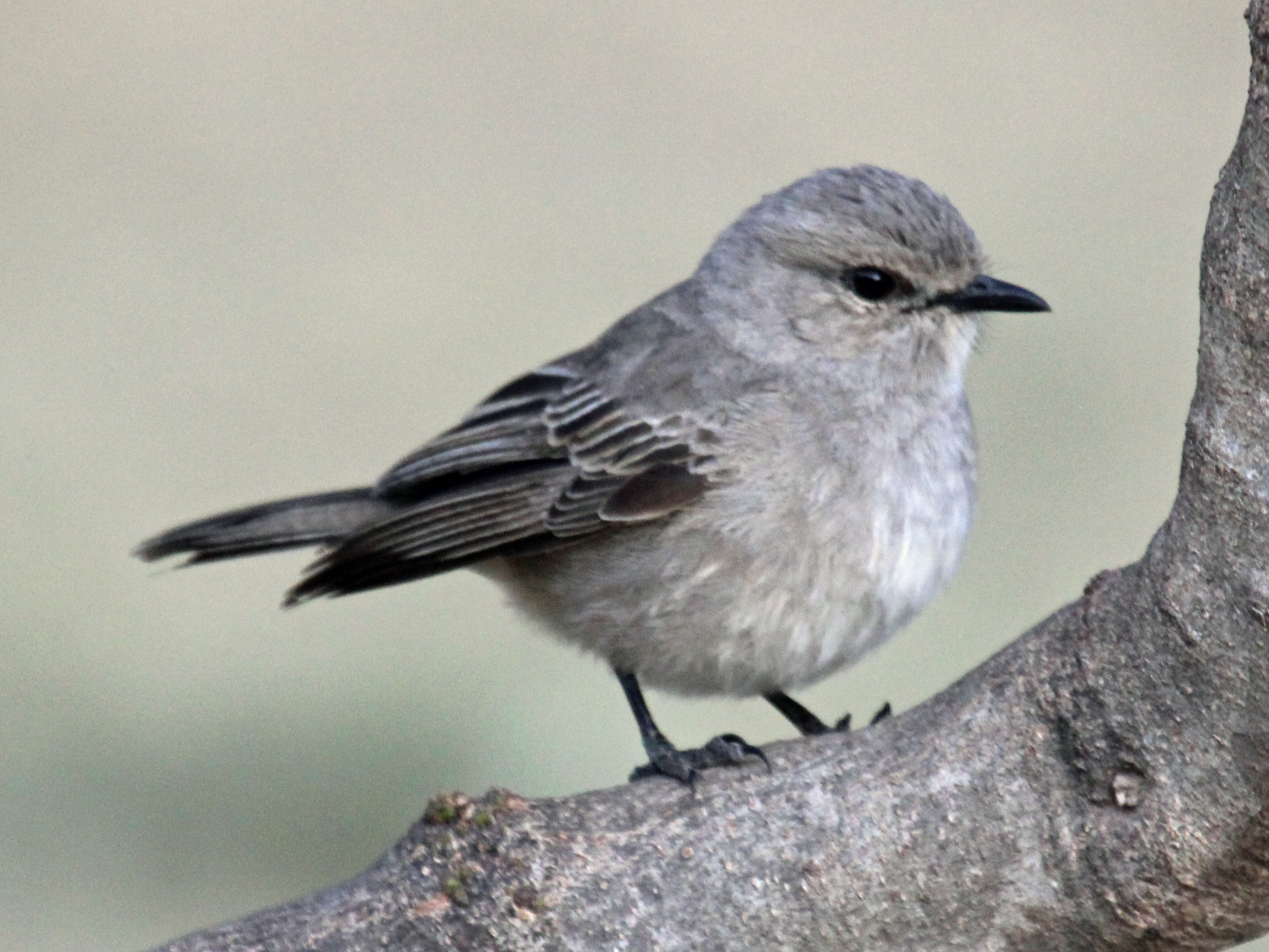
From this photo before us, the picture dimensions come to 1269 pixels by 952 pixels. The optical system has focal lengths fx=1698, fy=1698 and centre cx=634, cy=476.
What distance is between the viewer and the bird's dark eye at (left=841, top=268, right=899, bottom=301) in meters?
4.40

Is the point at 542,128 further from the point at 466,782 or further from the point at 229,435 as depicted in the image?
the point at 466,782

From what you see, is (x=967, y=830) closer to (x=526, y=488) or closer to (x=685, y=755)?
(x=685, y=755)

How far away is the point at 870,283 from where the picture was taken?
4.43 metres

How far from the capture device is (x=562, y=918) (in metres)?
2.96

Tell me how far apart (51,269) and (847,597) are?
4530 mm

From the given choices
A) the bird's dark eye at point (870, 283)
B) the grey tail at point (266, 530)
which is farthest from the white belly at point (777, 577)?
the grey tail at point (266, 530)

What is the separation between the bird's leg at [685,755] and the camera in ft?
11.2

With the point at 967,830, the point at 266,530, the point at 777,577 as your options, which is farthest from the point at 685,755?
the point at 266,530

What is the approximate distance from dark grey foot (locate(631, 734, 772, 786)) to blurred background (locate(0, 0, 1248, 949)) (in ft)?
6.03

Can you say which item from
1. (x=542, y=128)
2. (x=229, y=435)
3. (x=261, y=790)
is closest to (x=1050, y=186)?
(x=542, y=128)

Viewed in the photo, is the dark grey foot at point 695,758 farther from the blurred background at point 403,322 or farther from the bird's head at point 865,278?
the blurred background at point 403,322

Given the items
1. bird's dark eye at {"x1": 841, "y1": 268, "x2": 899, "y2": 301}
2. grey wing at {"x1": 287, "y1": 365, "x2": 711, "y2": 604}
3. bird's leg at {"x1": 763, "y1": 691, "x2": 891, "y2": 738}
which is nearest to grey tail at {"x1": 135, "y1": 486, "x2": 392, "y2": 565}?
grey wing at {"x1": 287, "y1": 365, "x2": 711, "y2": 604}

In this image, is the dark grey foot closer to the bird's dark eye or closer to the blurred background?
the bird's dark eye

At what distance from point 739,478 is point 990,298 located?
79cm
